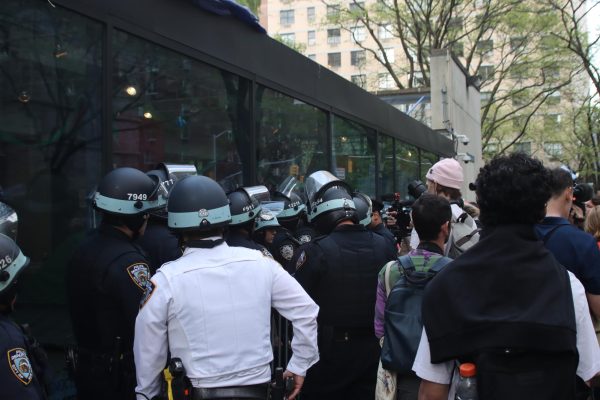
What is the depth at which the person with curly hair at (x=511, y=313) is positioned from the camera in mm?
2078

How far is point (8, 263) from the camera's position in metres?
2.58

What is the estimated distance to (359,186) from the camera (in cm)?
1092

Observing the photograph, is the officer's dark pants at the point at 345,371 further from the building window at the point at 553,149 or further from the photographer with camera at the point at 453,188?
the building window at the point at 553,149

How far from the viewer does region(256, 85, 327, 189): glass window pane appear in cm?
710

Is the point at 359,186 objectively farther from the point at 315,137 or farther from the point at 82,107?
the point at 82,107

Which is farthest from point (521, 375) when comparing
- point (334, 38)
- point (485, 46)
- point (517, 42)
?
point (334, 38)

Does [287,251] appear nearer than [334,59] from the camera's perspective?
Yes

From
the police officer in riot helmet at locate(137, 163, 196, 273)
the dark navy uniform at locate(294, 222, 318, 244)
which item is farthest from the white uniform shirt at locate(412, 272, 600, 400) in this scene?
the dark navy uniform at locate(294, 222, 318, 244)

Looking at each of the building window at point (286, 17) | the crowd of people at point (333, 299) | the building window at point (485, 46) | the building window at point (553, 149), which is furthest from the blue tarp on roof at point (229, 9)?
the building window at point (286, 17)

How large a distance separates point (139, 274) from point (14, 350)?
1138 mm

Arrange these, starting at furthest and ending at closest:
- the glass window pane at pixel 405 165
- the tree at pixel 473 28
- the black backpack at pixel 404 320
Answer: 1. the tree at pixel 473 28
2. the glass window pane at pixel 405 165
3. the black backpack at pixel 404 320

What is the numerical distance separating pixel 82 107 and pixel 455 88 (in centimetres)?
1903

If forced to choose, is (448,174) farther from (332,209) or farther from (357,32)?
(357,32)

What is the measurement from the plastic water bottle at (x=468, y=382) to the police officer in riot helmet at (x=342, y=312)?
1.95 meters
